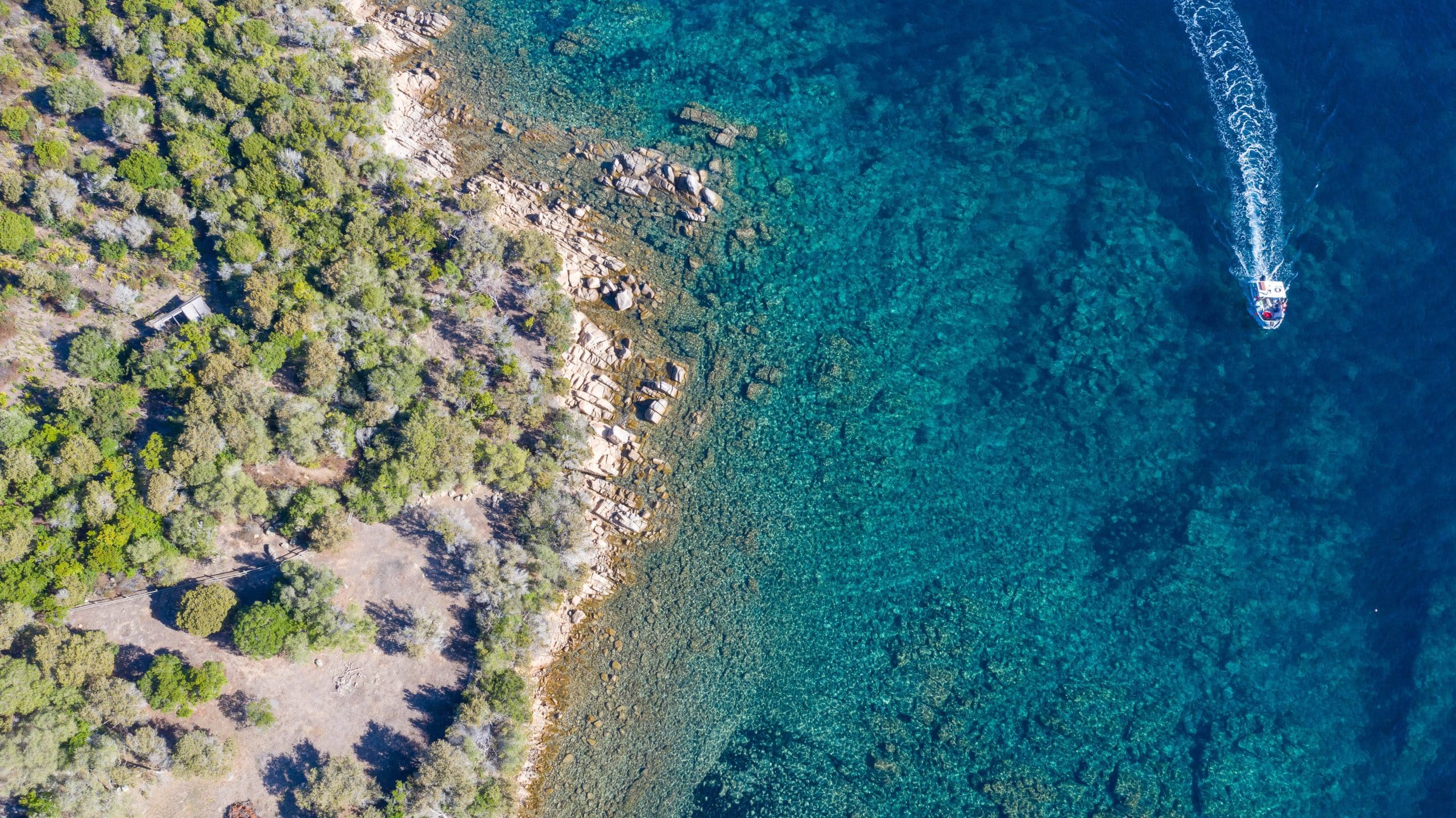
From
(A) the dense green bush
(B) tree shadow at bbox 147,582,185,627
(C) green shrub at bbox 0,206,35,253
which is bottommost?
(A) the dense green bush

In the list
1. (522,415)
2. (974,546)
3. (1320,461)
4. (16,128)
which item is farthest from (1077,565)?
(16,128)

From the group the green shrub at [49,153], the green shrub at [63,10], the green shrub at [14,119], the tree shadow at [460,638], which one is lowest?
the tree shadow at [460,638]

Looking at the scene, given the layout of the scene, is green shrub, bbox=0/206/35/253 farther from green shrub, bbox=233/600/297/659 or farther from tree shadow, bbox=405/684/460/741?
tree shadow, bbox=405/684/460/741

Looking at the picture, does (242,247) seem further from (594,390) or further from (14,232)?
(594,390)

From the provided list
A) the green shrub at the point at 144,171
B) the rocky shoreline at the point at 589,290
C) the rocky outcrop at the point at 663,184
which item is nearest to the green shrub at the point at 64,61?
the green shrub at the point at 144,171

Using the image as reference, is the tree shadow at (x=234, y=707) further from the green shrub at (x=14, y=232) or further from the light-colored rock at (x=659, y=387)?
the light-colored rock at (x=659, y=387)

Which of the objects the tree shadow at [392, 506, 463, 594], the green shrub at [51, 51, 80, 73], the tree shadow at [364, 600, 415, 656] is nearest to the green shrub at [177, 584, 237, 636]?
the tree shadow at [364, 600, 415, 656]
